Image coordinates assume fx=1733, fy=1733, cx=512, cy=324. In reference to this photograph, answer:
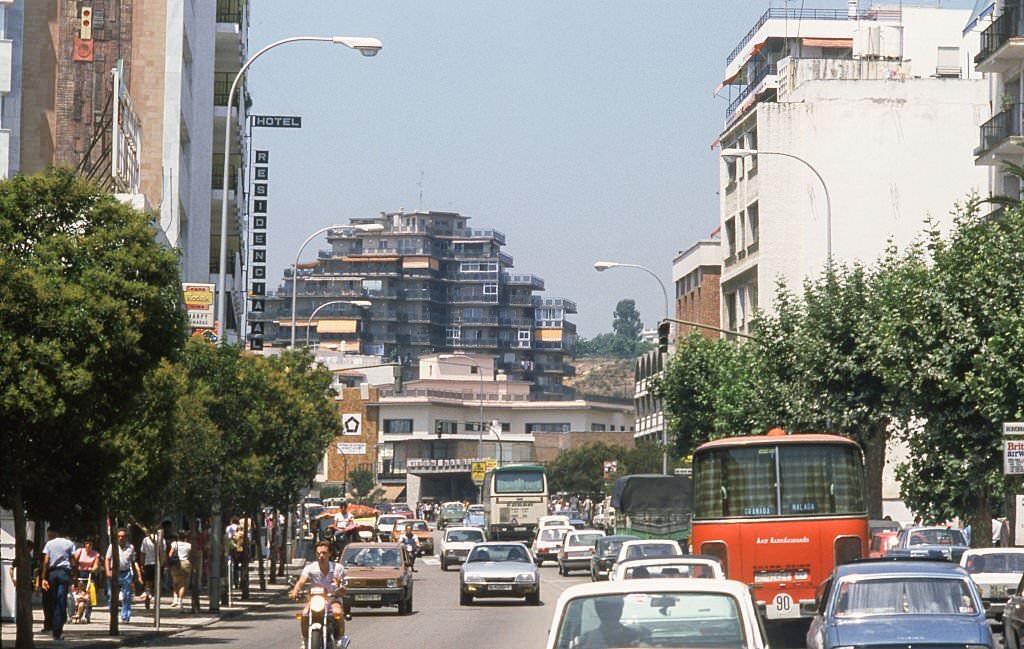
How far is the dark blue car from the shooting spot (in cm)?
1733

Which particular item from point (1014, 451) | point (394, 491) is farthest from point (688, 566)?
point (394, 491)

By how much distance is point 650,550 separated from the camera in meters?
35.7

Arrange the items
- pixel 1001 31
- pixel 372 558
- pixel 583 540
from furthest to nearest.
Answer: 1. pixel 583 540
2. pixel 1001 31
3. pixel 372 558

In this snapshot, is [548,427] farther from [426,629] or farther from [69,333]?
[69,333]

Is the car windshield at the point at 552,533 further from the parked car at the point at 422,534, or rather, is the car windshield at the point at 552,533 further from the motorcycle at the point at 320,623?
the motorcycle at the point at 320,623

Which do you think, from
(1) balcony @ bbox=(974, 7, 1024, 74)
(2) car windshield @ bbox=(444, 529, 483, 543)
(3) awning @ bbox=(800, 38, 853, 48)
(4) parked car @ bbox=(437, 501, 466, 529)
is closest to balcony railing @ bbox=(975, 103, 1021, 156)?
(1) balcony @ bbox=(974, 7, 1024, 74)

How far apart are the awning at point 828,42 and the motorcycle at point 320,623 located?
3071 inches

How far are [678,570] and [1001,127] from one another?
3601 cm

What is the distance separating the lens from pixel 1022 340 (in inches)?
1298

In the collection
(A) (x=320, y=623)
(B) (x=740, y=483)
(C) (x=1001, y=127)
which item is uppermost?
(C) (x=1001, y=127)

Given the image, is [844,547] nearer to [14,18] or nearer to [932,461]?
[932,461]

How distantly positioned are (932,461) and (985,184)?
4292cm

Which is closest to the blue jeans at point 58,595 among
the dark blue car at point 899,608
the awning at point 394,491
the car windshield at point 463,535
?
the dark blue car at point 899,608

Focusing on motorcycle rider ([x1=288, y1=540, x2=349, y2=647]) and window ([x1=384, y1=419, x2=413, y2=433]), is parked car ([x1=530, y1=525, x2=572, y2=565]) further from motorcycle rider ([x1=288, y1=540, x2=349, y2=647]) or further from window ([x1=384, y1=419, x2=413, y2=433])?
window ([x1=384, y1=419, x2=413, y2=433])
